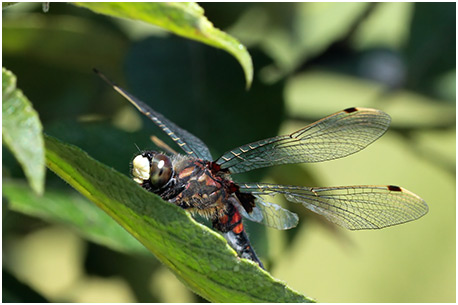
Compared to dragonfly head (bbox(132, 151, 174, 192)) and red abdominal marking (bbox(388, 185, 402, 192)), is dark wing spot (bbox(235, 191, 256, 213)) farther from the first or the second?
red abdominal marking (bbox(388, 185, 402, 192))

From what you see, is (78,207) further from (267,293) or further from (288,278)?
(288,278)

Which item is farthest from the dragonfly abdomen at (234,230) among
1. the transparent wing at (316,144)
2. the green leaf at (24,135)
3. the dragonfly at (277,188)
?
the green leaf at (24,135)

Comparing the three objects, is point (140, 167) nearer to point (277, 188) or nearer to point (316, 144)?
point (277, 188)

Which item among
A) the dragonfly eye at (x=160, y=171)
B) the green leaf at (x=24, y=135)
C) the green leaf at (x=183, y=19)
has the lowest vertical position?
the dragonfly eye at (x=160, y=171)

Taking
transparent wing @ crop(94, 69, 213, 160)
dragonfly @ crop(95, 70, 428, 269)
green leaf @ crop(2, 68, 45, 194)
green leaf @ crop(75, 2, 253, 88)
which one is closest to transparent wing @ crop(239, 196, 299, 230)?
dragonfly @ crop(95, 70, 428, 269)

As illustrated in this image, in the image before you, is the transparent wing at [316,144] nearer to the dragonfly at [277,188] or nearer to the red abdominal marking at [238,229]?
the dragonfly at [277,188]
